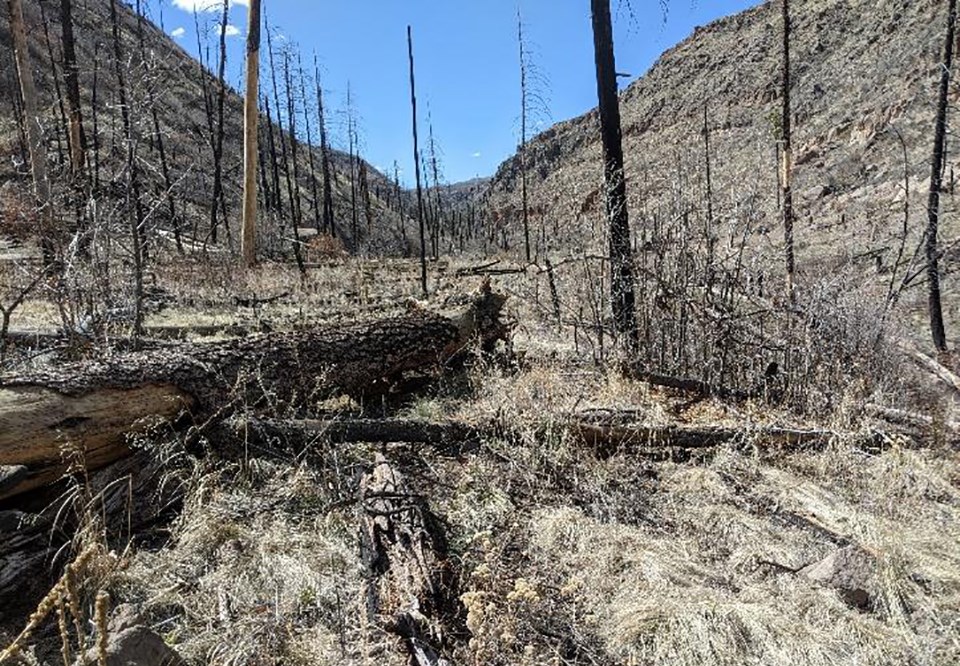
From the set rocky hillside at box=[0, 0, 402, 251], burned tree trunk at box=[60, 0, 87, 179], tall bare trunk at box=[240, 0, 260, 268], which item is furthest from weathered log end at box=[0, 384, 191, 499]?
rocky hillside at box=[0, 0, 402, 251]

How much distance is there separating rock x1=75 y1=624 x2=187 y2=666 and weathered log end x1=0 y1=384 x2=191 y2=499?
1.30 meters

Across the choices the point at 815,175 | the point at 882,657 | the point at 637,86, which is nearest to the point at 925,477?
the point at 882,657

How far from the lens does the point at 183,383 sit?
3756mm

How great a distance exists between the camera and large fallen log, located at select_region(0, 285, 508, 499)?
3047 mm

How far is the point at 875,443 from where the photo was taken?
4348 mm

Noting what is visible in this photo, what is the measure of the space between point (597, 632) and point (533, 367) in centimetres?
353

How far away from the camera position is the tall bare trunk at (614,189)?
5887mm

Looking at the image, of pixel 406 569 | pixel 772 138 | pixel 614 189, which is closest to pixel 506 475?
pixel 406 569

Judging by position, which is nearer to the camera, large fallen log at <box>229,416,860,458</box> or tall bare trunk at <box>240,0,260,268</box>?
large fallen log at <box>229,416,860,458</box>

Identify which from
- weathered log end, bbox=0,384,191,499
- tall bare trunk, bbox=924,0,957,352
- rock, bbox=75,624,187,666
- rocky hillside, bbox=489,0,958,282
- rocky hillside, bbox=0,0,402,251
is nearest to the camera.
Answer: rock, bbox=75,624,187,666

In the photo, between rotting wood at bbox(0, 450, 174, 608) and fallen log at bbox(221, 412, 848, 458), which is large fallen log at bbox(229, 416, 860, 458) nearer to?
fallen log at bbox(221, 412, 848, 458)

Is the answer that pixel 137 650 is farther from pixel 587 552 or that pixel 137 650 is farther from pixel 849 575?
pixel 849 575

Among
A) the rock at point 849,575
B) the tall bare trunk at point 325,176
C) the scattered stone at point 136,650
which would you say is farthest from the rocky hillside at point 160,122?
the rock at point 849,575

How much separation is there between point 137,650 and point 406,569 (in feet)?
3.39
